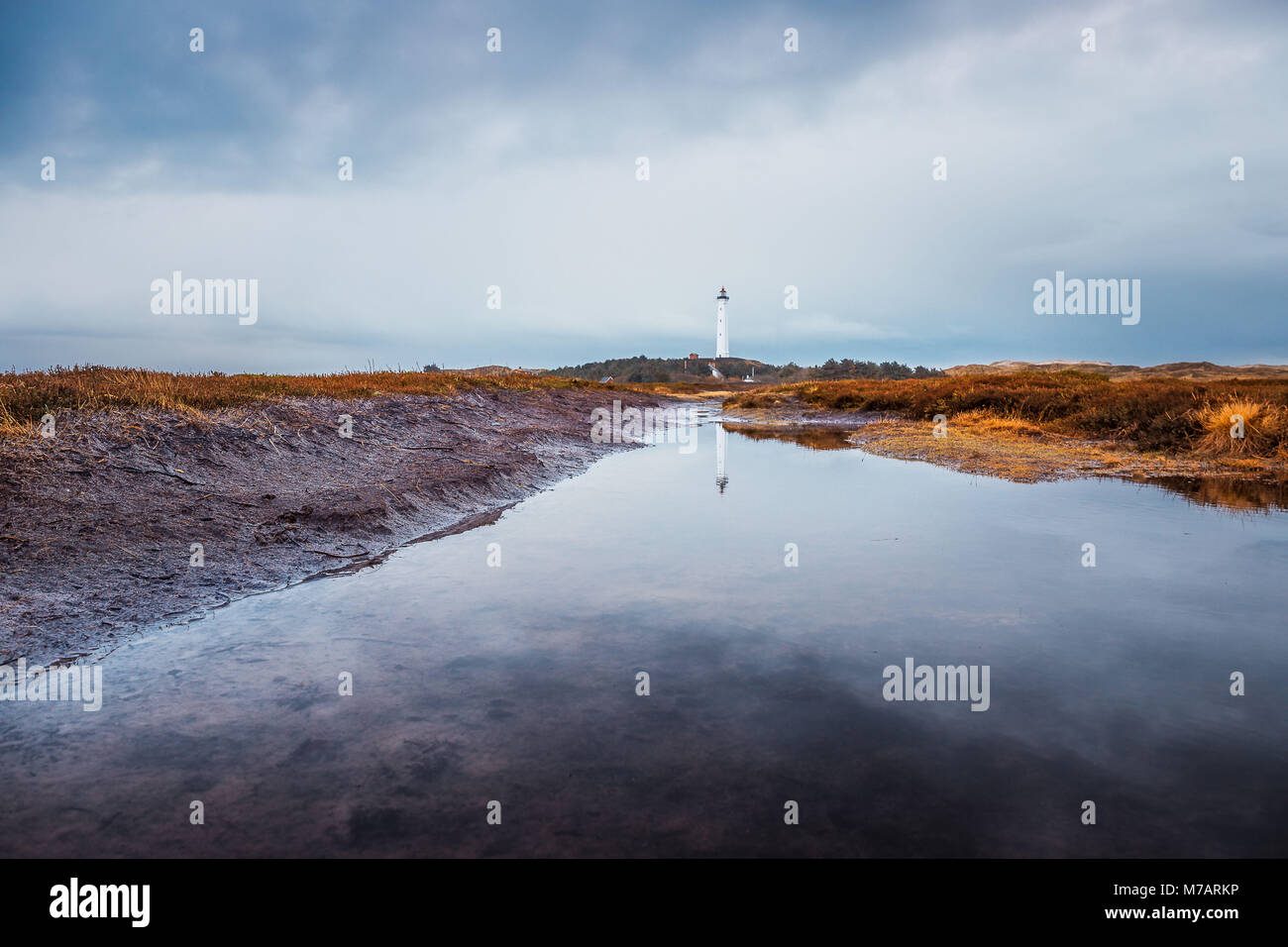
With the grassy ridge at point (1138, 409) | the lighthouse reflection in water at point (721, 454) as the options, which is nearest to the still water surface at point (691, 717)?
the lighthouse reflection in water at point (721, 454)

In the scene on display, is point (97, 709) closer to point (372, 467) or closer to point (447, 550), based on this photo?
point (447, 550)

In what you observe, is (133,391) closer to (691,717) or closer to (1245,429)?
(691,717)

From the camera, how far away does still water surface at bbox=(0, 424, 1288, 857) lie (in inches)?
132

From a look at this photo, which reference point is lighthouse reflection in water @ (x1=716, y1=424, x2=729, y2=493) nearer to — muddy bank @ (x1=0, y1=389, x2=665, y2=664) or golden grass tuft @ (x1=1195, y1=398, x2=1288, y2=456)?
muddy bank @ (x1=0, y1=389, x2=665, y2=664)

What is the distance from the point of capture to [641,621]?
6.32 meters

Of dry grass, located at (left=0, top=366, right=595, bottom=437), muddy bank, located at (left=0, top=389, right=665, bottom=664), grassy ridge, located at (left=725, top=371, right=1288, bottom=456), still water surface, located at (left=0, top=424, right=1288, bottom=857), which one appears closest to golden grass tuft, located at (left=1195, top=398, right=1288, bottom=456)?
grassy ridge, located at (left=725, top=371, right=1288, bottom=456)

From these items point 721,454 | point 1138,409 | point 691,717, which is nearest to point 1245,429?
point 1138,409

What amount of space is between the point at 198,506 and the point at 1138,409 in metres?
23.8

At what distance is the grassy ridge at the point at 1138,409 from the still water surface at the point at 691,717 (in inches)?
435

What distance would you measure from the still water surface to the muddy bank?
2.16ft

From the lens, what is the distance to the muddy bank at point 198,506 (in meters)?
6.25

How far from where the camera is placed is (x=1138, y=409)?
828 inches

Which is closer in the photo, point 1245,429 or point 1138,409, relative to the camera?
point 1245,429

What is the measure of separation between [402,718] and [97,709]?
79.2 inches
